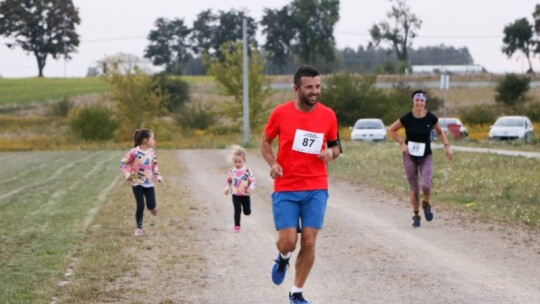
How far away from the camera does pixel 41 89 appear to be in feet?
341

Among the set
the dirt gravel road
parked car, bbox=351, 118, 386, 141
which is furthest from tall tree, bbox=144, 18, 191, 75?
the dirt gravel road

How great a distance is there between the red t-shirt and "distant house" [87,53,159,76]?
2278 inches

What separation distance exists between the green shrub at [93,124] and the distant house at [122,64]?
5319 millimetres

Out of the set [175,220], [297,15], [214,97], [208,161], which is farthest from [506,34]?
[175,220]

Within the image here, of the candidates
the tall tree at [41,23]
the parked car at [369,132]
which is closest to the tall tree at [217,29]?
the tall tree at [41,23]

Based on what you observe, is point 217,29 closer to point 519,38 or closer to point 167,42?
point 167,42

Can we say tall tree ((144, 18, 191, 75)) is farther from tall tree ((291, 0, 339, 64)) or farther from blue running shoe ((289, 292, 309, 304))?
blue running shoe ((289, 292, 309, 304))

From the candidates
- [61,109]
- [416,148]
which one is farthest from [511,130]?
[61,109]

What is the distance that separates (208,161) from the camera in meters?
35.4

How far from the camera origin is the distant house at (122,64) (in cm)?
6644

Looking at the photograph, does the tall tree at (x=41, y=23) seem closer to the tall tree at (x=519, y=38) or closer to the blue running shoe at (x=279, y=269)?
the tall tree at (x=519, y=38)

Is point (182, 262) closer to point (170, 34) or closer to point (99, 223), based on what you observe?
point (99, 223)

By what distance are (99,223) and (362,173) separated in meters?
11.8

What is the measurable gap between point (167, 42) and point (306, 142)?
126 m
